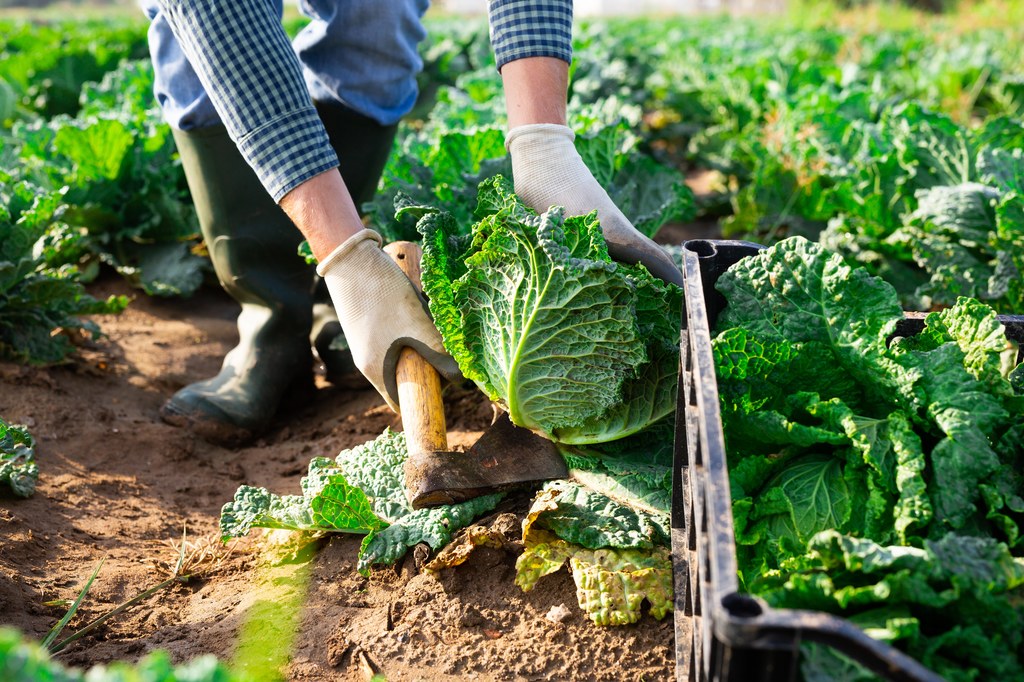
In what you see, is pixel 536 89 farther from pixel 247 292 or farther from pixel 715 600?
pixel 715 600

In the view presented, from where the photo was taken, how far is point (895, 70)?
955cm

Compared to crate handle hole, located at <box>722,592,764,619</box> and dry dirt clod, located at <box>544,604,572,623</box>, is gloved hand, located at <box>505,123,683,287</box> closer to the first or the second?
dry dirt clod, located at <box>544,604,572,623</box>

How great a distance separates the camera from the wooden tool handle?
8.35 ft

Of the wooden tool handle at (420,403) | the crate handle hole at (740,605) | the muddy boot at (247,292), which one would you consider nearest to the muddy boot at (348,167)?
the muddy boot at (247,292)

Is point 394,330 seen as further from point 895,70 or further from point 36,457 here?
point 895,70

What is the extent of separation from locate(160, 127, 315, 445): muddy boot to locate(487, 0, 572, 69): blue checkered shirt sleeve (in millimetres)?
1266

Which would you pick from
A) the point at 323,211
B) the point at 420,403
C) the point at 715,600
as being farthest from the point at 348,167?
the point at 715,600

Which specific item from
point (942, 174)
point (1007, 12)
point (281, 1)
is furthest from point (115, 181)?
point (1007, 12)

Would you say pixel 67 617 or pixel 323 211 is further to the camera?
pixel 323 211

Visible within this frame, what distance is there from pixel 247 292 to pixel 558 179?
5.37 feet

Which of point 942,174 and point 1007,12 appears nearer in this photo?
point 942,174

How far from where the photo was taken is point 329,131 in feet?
11.7

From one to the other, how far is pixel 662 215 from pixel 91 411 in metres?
2.30

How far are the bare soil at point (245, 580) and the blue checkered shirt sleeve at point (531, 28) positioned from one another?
128 centimetres
